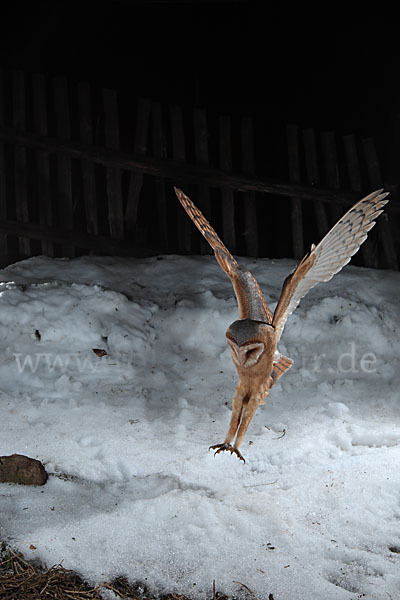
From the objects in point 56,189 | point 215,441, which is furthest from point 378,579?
Result: point 56,189

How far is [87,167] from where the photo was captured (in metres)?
5.47

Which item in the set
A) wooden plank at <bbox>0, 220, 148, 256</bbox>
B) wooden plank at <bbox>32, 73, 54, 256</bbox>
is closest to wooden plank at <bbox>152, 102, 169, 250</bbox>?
wooden plank at <bbox>0, 220, 148, 256</bbox>

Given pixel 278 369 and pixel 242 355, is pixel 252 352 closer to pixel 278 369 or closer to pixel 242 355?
pixel 242 355

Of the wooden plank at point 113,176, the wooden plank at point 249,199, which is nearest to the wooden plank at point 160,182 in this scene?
the wooden plank at point 113,176

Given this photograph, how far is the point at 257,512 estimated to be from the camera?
8.93 ft

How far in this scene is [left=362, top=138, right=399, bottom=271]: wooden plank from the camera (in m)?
5.83

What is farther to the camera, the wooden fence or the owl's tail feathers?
the wooden fence

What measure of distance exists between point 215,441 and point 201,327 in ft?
4.06

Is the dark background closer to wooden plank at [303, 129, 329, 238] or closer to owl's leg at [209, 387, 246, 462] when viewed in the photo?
wooden plank at [303, 129, 329, 238]

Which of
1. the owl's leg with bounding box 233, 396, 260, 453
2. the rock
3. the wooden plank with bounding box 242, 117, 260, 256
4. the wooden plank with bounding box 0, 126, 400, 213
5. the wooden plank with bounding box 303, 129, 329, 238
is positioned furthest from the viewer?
the wooden plank with bounding box 303, 129, 329, 238

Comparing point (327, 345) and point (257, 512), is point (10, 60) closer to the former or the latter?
point (327, 345)

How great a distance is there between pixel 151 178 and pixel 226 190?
788mm

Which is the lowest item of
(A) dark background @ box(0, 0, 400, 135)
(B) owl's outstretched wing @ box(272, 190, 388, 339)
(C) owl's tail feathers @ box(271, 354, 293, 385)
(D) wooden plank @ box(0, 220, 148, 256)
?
(C) owl's tail feathers @ box(271, 354, 293, 385)

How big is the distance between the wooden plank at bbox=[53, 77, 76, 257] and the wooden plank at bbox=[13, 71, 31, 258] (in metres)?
0.31
